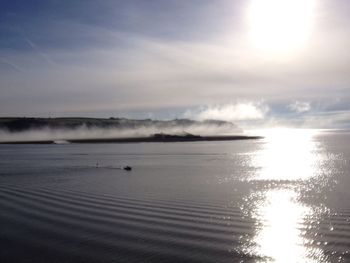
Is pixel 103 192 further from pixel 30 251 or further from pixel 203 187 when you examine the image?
pixel 30 251

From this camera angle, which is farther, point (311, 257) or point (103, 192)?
point (103, 192)

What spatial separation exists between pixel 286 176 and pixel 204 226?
1834 centimetres

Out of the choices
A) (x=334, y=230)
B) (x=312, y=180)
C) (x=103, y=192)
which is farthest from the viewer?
(x=312, y=180)

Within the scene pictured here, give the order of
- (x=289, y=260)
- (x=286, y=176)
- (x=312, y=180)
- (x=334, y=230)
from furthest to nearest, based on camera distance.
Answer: (x=286, y=176) < (x=312, y=180) < (x=334, y=230) < (x=289, y=260)

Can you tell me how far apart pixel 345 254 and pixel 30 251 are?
8459 millimetres

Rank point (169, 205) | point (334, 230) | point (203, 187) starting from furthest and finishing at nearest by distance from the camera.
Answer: point (203, 187) < point (169, 205) < point (334, 230)

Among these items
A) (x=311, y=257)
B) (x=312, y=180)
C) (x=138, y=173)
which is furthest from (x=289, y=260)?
(x=138, y=173)

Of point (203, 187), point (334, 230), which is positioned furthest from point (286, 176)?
point (334, 230)

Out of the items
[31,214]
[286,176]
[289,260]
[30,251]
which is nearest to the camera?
[289,260]

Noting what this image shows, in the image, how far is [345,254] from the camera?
40.9 feet

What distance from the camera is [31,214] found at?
18.5 metres

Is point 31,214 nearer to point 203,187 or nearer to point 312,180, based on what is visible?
point 203,187

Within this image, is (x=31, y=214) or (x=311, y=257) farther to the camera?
(x=31, y=214)

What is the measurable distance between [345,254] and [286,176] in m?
20.6
